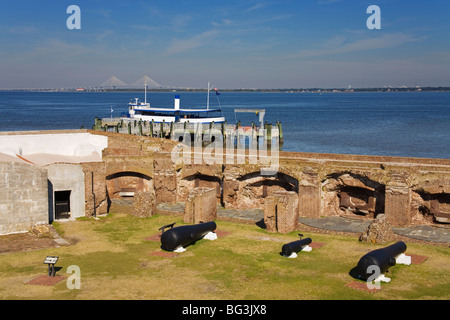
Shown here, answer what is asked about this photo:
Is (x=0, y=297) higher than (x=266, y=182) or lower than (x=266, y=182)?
lower

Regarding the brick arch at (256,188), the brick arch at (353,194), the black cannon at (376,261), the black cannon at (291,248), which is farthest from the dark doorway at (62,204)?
the black cannon at (376,261)

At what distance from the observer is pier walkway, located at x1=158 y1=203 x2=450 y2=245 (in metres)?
17.0

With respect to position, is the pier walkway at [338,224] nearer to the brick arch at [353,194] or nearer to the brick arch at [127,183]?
the brick arch at [353,194]

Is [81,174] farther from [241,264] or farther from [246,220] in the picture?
[241,264]

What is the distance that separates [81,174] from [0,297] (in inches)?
335

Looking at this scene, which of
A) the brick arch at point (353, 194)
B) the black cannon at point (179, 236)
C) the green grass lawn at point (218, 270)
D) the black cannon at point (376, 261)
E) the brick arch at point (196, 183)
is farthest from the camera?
the brick arch at point (196, 183)

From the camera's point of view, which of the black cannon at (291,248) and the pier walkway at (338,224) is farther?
the pier walkway at (338,224)

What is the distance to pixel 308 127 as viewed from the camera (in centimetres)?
7369

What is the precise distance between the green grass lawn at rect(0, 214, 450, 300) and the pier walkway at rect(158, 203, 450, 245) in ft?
3.58

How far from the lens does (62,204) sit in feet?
63.4

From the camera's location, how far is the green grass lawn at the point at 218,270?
11.6 metres

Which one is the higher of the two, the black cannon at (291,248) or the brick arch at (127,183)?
the brick arch at (127,183)

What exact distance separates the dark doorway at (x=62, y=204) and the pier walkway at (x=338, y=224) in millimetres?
3663
